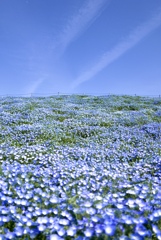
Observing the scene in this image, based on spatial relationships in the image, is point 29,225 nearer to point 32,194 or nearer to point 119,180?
point 32,194

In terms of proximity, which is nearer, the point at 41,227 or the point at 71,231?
the point at 71,231

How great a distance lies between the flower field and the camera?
3203mm

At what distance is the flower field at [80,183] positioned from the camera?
3.20 m

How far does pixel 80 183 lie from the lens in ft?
16.7

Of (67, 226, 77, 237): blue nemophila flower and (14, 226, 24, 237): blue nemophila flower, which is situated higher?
(67, 226, 77, 237): blue nemophila flower

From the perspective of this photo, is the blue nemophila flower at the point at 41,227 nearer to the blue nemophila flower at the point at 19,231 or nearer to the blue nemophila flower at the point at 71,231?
the blue nemophila flower at the point at 19,231

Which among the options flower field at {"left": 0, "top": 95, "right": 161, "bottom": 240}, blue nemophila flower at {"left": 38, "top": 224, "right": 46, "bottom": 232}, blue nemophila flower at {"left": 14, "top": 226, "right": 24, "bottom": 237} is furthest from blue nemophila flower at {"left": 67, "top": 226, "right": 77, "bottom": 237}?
blue nemophila flower at {"left": 14, "top": 226, "right": 24, "bottom": 237}

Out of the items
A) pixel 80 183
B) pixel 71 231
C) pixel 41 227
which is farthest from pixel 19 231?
pixel 80 183

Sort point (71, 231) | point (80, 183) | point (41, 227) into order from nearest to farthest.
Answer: point (71, 231) < point (41, 227) < point (80, 183)

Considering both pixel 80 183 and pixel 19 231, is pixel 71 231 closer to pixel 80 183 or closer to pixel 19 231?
pixel 19 231

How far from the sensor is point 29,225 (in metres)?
3.30

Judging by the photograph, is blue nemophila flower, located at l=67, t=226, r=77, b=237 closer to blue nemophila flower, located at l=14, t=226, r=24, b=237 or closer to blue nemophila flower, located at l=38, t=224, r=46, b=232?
blue nemophila flower, located at l=38, t=224, r=46, b=232

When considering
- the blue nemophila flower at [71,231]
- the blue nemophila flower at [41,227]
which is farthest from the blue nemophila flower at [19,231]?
the blue nemophila flower at [71,231]

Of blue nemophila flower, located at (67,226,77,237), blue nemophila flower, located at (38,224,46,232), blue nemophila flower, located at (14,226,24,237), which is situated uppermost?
blue nemophila flower, located at (67,226,77,237)
